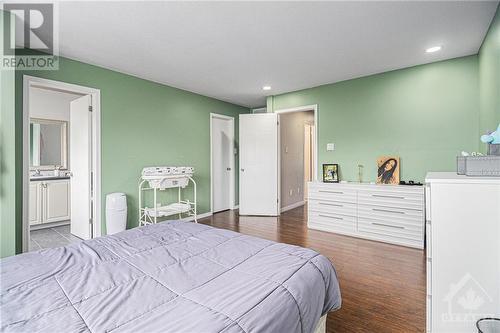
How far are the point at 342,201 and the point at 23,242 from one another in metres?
4.11

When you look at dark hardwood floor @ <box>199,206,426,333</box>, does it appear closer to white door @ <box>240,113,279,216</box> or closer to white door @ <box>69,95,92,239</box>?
white door @ <box>240,113,279,216</box>

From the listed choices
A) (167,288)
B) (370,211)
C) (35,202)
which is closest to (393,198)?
(370,211)

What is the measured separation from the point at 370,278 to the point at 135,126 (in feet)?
12.2

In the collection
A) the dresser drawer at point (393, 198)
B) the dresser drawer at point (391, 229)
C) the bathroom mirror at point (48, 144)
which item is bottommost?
the dresser drawer at point (391, 229)

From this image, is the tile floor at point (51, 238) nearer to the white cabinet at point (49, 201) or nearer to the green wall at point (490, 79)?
the white cabinet at point (49, 201)

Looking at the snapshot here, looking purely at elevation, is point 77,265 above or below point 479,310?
above

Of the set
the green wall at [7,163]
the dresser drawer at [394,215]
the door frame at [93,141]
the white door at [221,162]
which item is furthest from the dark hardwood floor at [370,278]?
the green wall at [7,163]

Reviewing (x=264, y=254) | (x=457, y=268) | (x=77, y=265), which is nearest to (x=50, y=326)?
(x=77, y=265)

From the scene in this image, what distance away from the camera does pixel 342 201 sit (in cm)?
372

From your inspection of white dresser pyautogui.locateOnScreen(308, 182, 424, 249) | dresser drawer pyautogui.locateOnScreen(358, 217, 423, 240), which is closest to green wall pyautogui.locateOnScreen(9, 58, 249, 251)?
white dresser pyautogui.locateOnScreen(308, 182, 424, 249)

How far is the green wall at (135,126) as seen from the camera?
3.20 metres

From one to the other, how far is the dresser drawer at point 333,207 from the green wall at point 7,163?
372cm

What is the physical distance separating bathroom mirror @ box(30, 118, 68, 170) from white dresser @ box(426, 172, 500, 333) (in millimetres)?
5846

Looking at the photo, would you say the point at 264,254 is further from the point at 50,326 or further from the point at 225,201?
the point at 225,201
